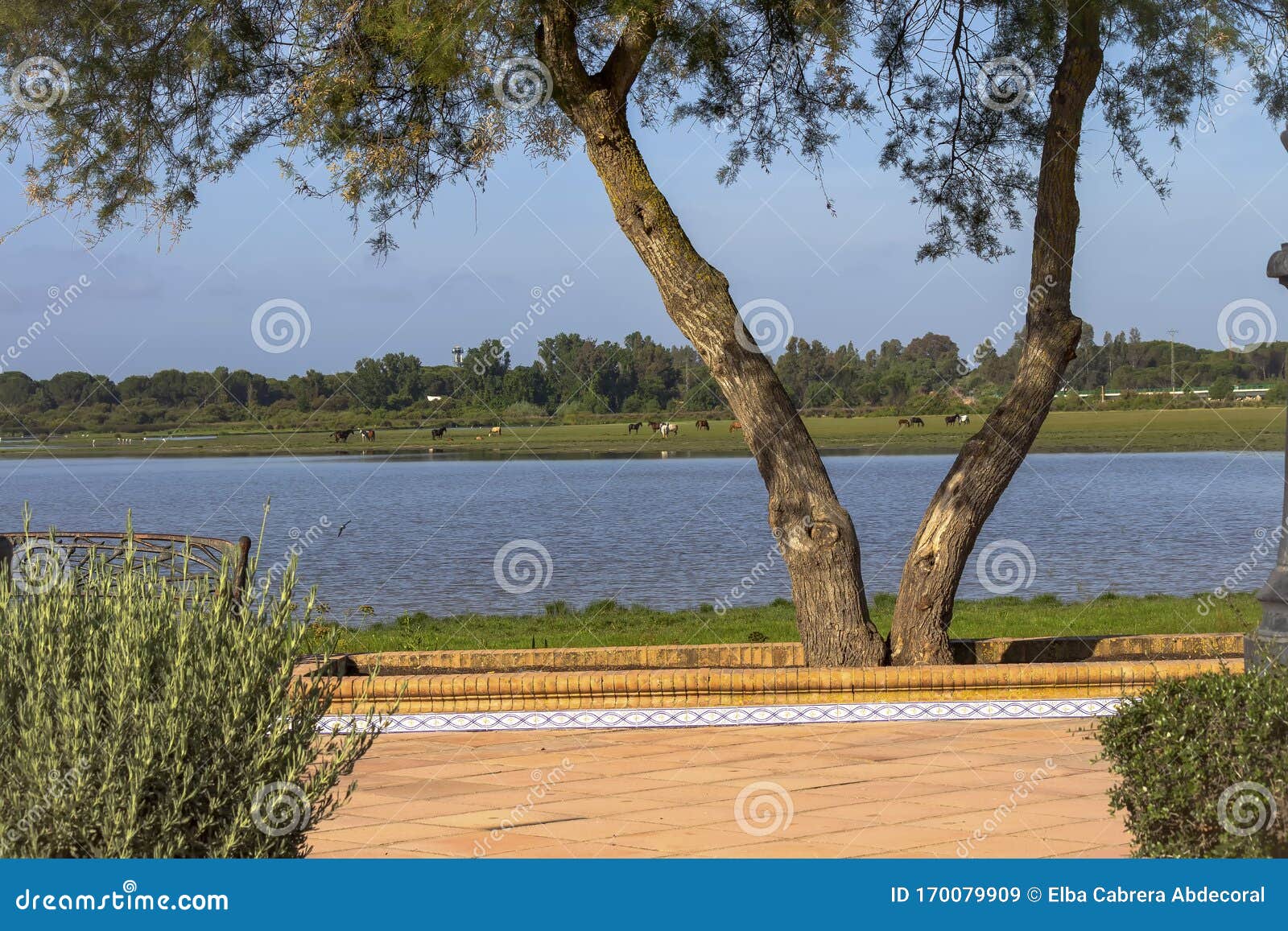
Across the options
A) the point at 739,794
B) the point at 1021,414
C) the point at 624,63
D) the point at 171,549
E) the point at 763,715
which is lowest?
the point at 739,794

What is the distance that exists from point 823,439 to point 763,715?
6595 cm

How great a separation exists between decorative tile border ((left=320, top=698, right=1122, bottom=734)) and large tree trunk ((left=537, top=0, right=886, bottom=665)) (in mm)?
666

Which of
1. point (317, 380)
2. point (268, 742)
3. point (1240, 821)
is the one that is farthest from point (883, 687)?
point (317, 380)

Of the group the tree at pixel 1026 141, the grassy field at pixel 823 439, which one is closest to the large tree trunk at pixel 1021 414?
the tree at pixel 1026 141

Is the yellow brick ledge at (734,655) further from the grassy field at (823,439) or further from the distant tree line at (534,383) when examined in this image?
the grassy field at (823,439)

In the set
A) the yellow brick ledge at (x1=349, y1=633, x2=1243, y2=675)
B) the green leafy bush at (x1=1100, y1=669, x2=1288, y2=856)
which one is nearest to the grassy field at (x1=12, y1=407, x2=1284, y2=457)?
the yellow brick ledge at (x1=349, y1=633, x2=1243, y2=675)

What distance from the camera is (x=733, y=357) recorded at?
7543 mm

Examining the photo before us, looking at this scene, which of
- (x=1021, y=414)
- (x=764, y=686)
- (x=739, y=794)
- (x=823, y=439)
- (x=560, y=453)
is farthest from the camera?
(x=823, y=439)

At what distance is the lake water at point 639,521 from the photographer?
1786 cm

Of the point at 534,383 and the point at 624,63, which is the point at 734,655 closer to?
the point at 624,63

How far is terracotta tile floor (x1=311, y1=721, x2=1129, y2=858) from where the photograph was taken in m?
4.54

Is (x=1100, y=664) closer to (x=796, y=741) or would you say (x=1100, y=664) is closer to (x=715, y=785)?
(x=796, y=741)

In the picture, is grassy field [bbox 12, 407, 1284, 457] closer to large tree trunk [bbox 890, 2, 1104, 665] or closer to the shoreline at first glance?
the shoreline

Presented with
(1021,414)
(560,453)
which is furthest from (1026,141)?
(560,453)
